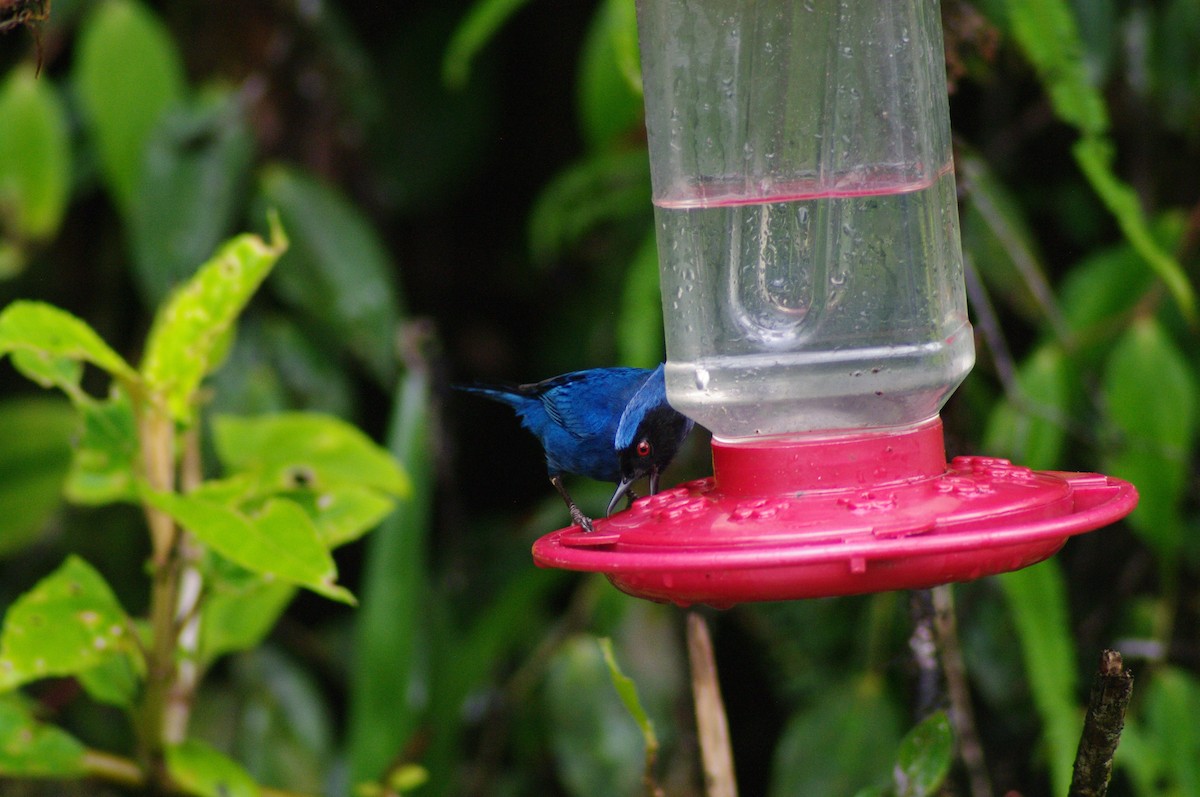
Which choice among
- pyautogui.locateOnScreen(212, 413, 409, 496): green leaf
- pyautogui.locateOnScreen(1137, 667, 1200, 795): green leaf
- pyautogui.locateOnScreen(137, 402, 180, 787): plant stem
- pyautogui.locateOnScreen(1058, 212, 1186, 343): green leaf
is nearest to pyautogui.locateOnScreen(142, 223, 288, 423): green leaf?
pyautogui.locateOnScreen(137, 402, 180, 787): plant stem

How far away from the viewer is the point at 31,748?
181cm

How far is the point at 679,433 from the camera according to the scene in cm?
203

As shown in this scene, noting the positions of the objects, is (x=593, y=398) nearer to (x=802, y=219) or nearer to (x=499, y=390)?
(x=499, y=390)

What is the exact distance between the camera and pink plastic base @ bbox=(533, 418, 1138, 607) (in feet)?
3.93

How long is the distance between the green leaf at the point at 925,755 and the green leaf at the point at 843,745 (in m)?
1.33

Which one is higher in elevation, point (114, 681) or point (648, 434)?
point (648, 434)

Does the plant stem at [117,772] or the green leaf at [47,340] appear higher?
the green leaf at [47,340]

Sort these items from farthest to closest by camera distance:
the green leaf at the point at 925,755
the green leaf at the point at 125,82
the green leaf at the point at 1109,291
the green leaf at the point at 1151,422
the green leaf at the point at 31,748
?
the green leaf at the point at 125,82 < the green leaf at the point at 1109,291 < the green leaf at the point at 1151,422 < the green leaf at the point at 31,748 < the green leaf at the point at 925,755

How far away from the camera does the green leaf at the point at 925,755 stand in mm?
1422

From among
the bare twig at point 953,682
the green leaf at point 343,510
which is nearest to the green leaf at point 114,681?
the green leaf at point 343,510

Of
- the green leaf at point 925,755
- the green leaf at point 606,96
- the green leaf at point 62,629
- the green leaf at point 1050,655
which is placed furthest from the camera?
the green leaf at point 606,96

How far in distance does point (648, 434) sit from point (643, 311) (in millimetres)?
541

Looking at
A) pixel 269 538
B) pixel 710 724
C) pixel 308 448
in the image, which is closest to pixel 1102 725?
pixel 710 724

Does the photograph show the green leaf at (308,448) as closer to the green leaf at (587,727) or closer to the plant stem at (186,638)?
the plant stem at (186,638)
